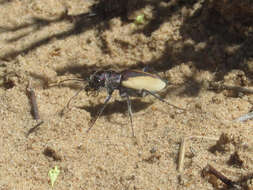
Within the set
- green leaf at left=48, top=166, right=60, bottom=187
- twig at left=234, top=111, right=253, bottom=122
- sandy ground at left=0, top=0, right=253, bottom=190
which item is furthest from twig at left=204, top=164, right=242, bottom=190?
green leaf at left=48, top=166, right=60, bottom=187

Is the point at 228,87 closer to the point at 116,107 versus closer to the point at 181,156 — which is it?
the point at 181,156

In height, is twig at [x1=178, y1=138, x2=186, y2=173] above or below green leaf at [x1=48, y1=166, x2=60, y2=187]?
above

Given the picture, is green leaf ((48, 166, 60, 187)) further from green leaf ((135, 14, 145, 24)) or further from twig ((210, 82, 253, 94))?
green leaf ((135, 14, 145, 24))

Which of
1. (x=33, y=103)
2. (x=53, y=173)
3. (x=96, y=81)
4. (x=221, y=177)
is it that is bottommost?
(x=53, y=173)

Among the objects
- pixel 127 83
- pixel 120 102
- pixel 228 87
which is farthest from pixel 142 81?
pixel 228 87

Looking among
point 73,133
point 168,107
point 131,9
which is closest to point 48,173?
point 73,133

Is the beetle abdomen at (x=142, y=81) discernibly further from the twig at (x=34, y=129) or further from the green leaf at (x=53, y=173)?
the green leaf at (x=53, y=173)

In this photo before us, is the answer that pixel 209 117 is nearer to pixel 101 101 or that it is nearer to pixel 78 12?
pixel 101 101
